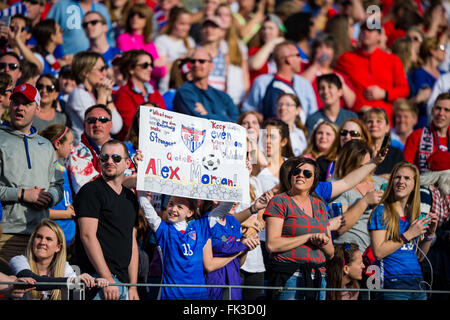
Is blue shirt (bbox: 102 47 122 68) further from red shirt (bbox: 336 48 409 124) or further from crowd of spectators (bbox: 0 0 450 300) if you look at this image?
red shirt (bbox: 336 48 409 124)

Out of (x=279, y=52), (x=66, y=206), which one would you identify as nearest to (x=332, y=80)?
(x=279, y=52)

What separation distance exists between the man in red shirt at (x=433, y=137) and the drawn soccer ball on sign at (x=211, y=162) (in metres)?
3.33

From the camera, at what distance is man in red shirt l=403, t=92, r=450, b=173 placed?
9867 millimetres

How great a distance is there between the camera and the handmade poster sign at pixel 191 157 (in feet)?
23.3

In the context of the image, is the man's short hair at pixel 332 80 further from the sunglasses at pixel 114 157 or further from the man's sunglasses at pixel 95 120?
the sunglasses at pixel 114 157

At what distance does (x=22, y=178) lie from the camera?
290 inches

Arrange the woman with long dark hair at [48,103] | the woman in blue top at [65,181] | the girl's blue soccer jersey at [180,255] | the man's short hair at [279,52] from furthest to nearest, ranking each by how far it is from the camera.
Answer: the man's short hair at [279,52], the woman with long dark hair at [48,103], the woman in blue top at [65,181], the girl's blue soccer jersey at [180,255]

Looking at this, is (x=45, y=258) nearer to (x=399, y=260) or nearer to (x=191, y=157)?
(x=191, y=157)

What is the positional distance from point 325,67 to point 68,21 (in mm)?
3826

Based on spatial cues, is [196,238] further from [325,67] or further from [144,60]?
[325,67]

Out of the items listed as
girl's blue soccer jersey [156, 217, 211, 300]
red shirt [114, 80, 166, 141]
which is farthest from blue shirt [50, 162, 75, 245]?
red shirt [114, 80, 166, 141]

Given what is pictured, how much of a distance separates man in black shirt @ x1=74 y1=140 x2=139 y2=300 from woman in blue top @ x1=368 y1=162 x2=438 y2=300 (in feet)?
7.45

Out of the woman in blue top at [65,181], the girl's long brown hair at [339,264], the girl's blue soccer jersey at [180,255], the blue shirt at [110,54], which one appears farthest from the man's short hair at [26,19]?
the girl's long brown hair at [339,264]
